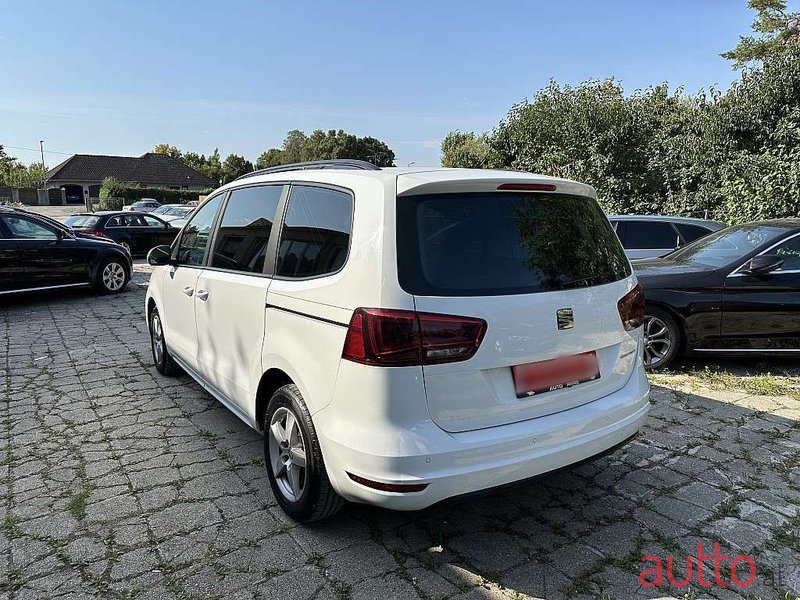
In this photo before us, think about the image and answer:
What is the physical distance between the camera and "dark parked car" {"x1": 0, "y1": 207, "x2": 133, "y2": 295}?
9.27 metres

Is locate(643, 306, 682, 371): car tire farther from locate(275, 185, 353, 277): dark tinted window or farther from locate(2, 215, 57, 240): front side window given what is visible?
locate(2, 215, 57, 240): front side window

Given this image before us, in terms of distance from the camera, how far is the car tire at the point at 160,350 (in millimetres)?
5453

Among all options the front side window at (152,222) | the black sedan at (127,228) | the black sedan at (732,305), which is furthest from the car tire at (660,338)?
the front side window at (152,222)

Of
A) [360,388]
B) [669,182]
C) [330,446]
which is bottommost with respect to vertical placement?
[330,446]

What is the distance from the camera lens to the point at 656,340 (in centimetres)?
576

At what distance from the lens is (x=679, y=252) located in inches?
267

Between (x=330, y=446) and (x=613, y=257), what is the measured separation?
1806 millimetres

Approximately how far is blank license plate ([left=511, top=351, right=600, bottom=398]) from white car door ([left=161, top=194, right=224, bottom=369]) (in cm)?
263

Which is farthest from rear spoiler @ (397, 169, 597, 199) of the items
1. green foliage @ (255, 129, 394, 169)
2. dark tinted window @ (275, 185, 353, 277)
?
green foliage @ (255, 129, 394, 169)

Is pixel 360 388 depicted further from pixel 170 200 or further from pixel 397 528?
pixel 170 200

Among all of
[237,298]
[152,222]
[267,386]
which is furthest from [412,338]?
[152,222]

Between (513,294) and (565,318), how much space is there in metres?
0.32

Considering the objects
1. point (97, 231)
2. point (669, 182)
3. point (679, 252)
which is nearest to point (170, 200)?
point (97, 231)

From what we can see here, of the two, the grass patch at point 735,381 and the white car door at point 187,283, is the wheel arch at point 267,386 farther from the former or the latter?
the grass patch at point 735,381
